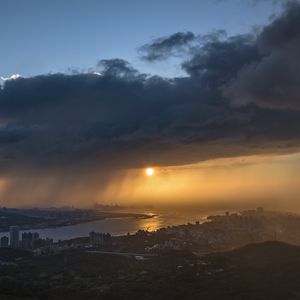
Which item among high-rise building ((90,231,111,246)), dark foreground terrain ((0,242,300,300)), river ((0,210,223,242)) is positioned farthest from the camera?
river ((0,210,223,242))

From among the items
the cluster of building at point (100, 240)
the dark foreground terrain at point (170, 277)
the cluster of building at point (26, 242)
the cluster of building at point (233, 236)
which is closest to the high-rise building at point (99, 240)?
the cluster of building at point (100, 240)

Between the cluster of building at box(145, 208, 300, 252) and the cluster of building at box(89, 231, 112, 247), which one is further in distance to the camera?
the cluster of building at box(89, 231, 112, 247)

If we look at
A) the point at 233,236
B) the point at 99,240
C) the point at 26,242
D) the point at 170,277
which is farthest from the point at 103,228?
the point at 170,277

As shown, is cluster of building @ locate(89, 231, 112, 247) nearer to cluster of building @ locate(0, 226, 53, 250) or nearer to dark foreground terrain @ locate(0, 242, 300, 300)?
cluster of building @ locate(0, 226, 53, 250)

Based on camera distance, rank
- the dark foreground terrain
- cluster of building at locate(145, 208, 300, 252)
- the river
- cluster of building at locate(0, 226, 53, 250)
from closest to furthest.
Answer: the dark foreground terrain
cluster of building at locate(145, 208, 300, 252)
cluster of building at locate(0, 226, 53, 250)
the river

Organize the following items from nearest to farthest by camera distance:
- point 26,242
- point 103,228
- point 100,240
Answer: point 100,240, point 26,242, point 103,228

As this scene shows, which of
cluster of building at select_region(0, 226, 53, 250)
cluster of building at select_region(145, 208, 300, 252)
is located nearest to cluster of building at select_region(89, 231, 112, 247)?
cluster of building at select_region(0, 226, 53, 250)

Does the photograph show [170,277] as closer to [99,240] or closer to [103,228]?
[99,240]

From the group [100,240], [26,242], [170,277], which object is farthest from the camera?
[26,242]

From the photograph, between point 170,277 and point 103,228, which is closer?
point 170,277
